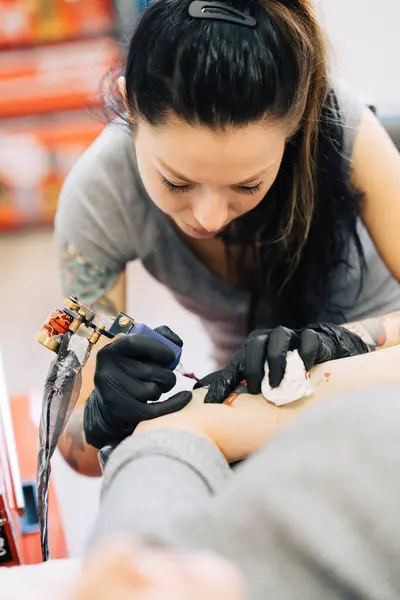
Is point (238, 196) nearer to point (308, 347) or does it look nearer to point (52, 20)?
point (308, 347)

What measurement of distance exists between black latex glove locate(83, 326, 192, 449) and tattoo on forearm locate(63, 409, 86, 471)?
0.20 metres

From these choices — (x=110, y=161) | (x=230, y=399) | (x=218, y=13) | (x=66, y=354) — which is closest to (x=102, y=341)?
(x=66, y=354)

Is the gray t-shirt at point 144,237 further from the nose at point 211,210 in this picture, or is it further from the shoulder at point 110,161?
the nose at point 211,210

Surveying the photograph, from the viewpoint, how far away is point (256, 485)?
50cm

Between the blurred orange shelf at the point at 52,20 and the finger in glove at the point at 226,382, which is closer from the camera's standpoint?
the finger in glove at the point at 226,382

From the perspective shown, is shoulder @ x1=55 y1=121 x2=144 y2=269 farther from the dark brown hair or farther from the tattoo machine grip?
the tattoo machine grip

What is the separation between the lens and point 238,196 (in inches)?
39.4

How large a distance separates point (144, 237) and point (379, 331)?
47 cm

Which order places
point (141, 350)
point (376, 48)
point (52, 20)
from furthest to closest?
point (376, 48) → point (52, 20) → point (141, 350)

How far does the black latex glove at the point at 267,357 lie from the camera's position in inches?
34.4

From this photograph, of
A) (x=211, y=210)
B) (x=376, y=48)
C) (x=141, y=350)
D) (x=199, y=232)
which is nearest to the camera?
(x=141, y=350)

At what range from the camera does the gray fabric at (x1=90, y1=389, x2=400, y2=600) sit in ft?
1.52

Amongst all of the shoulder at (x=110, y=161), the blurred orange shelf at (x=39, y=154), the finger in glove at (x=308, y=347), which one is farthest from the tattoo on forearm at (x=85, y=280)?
the blurred orange shelf at (x=39, y=154)

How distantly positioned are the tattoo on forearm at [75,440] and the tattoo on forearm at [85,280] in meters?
0.23
